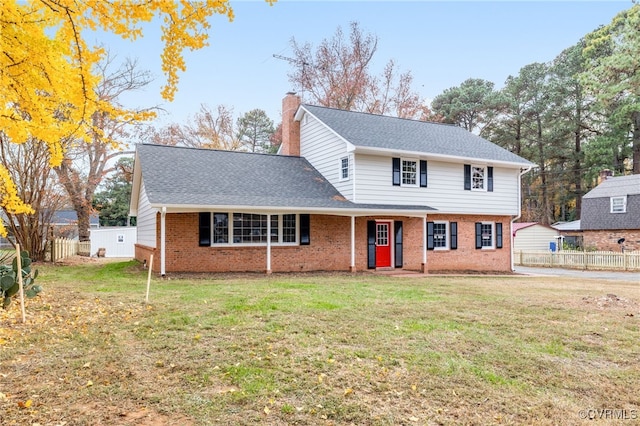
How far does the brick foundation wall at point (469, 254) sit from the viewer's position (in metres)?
17.3

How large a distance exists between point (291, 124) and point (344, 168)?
4.62 meters

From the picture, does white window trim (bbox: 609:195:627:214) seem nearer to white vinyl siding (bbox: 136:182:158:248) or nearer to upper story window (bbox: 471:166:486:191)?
upper story window (bbox: 471:166:486:191)

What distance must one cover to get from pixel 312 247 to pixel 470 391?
11.1 m

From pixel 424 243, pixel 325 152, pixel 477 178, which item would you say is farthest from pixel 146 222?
pixel 477 178

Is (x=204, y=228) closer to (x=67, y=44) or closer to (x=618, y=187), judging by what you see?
(x=67, y=44)

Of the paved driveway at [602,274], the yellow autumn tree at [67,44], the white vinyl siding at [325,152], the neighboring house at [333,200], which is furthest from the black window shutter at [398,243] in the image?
the yellow autumn tree at [67,44]

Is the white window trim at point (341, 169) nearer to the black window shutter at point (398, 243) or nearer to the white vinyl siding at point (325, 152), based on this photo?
the white vinyl siding at point (325, 152)

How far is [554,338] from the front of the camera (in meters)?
6.00

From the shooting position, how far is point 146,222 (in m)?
16.2

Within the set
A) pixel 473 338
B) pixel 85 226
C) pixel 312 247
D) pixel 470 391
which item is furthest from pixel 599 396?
pixel 85 226

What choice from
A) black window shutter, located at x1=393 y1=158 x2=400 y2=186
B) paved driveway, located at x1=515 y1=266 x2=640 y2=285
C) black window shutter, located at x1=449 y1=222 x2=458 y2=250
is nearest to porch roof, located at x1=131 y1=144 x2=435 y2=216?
black window shutter, located at x1=393 y1=158 x2=400 y2=186

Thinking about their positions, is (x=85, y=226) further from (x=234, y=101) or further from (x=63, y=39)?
(x=63, y=39)

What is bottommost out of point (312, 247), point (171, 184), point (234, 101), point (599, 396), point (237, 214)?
point (599, 396)

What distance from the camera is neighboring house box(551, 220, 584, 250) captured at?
94.7ft
